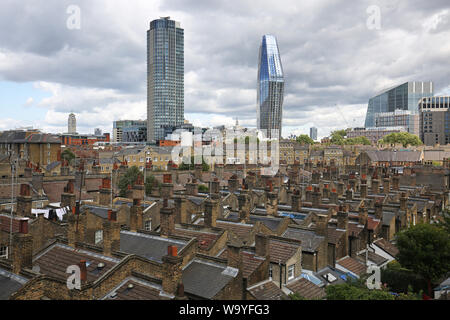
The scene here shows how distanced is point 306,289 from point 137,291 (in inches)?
490

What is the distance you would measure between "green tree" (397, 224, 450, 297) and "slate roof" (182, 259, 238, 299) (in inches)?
654

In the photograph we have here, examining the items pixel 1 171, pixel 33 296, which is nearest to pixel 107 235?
pixel 33 296

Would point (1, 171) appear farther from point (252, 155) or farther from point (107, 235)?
point (252, 155)

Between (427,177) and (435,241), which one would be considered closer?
(435,241)

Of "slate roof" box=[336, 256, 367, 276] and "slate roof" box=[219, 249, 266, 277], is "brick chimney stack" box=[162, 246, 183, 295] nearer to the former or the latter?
"slate roof" box=[219, 249, 266, 277]

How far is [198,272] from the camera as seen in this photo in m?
20.5

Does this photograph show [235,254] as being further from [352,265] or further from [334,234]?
[352,265]

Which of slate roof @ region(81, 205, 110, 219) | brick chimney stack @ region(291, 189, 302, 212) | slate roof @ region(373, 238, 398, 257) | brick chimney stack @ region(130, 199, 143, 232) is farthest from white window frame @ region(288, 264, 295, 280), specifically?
slate roof @ region(373, 238, 398, 257)

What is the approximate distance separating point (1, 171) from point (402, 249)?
199 ft

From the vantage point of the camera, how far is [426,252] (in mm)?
28094

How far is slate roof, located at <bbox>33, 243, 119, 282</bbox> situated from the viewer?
19317 millimetres

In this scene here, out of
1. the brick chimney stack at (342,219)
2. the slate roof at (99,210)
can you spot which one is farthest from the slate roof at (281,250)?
the slate roof at (99,210)

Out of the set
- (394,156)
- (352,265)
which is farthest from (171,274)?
(394,156)
